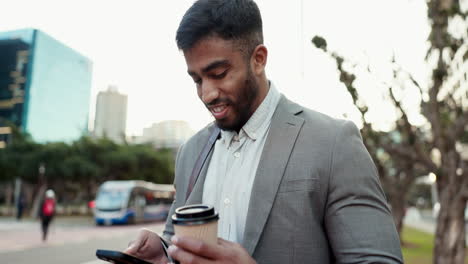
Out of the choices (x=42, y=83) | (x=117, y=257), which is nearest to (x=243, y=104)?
(x=117, y=257)

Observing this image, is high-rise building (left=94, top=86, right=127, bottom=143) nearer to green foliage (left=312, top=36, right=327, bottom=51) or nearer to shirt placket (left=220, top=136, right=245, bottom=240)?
green foliage (left=312, top=36, right=327, bottom=51)

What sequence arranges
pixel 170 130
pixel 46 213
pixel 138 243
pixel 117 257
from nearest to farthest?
pixel 117 257
pixel 138 243
pixel 46 213
pixel 170 130

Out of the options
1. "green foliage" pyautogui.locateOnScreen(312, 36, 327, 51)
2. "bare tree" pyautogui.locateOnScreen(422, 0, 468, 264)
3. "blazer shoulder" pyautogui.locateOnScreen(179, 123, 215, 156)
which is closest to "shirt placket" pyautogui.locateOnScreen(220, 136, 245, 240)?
"blazer shoulder" pyautogui.locateOnScreen(179, 123, 215, 156)

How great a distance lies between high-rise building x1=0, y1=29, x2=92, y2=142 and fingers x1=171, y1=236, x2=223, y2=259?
34373mm

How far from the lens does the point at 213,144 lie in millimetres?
1751

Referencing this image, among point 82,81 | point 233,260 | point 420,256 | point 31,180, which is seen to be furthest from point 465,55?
point 82,81

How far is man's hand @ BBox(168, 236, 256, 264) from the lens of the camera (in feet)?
3.35

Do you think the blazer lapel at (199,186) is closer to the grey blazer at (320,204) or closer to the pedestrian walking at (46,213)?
the grey blazer at (320,204)

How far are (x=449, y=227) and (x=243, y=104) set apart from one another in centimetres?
657

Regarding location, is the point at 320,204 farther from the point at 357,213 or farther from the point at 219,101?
the point at 219,101

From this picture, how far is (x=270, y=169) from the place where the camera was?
142 centimetres

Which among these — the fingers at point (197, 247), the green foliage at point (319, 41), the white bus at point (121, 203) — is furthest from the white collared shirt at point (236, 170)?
the white bus at point (121, 203)

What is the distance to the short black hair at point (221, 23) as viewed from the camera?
A: 4.66ft

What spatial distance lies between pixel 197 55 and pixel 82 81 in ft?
145
